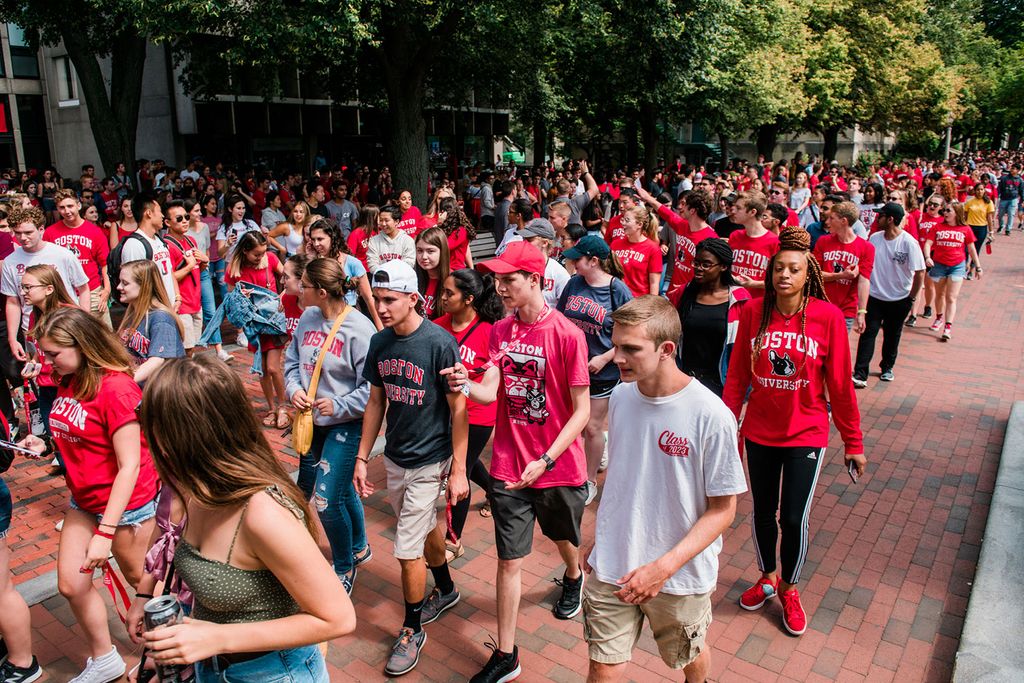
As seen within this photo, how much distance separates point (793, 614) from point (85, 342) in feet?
12.9

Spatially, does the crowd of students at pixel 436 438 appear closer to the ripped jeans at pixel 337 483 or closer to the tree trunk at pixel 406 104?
the ripped jeans at pixel 337 483

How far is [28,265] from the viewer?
6.84 meters

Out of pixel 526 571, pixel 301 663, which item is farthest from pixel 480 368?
pixel 301 663

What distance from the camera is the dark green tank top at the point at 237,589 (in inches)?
85.3

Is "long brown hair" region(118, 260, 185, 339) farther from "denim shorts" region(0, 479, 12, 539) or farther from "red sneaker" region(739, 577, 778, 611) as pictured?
"red sneaker" region(739, 577, 778, 611)

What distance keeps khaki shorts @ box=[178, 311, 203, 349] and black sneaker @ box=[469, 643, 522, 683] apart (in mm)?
5372

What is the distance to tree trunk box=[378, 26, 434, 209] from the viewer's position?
1566cm

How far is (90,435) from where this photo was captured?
3.70 meters

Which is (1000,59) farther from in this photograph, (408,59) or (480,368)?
(480,368)

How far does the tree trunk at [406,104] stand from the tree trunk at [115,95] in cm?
606

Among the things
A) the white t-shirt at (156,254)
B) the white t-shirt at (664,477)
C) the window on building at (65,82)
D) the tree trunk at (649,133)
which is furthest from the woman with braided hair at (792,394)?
the window on building at (65,82)

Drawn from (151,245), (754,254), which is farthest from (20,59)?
(754,254)

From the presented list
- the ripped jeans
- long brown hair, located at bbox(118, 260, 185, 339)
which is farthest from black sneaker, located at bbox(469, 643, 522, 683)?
long brown hair, located at bbox(118, 260, 185, 339)

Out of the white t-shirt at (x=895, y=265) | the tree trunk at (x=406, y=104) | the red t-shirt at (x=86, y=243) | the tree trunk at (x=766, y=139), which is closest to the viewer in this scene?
the red t-shirt at (x=86, y=243)
